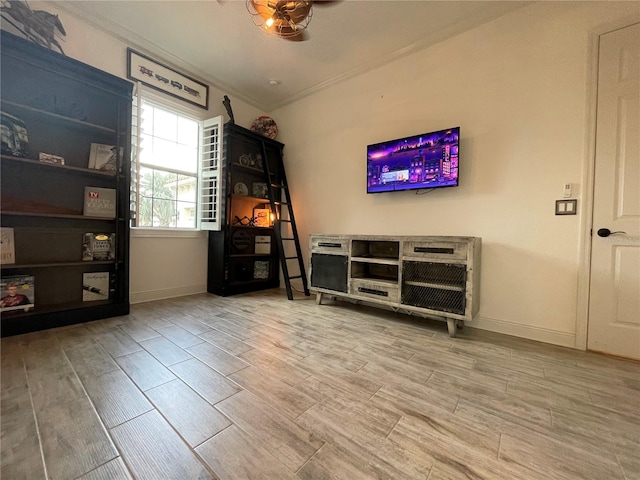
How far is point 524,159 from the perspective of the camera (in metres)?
2.11

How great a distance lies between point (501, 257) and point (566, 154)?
91 cm

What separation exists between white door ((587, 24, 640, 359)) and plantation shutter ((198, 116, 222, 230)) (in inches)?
139

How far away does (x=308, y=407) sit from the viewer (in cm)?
115

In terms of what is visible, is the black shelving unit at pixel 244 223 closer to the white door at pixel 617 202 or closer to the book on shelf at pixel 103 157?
the book on shelf at pixel 103 157

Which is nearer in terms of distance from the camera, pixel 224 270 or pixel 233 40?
pixel 233 40

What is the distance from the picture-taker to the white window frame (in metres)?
2.59

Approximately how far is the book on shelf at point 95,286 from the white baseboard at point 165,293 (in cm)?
38

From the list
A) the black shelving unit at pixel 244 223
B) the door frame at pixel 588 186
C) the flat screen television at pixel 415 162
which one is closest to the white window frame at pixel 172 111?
the black shelving unit at pixel 244 223

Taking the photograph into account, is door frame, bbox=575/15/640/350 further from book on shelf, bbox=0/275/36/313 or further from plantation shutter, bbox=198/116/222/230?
book on shelf, bbox=0/275/36/313

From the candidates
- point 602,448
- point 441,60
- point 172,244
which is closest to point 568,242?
point 602,448

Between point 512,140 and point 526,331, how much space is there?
161cm

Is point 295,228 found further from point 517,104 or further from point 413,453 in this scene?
point 413,453

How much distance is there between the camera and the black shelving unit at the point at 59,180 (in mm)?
1912

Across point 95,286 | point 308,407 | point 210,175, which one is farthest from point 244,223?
point 308,407
